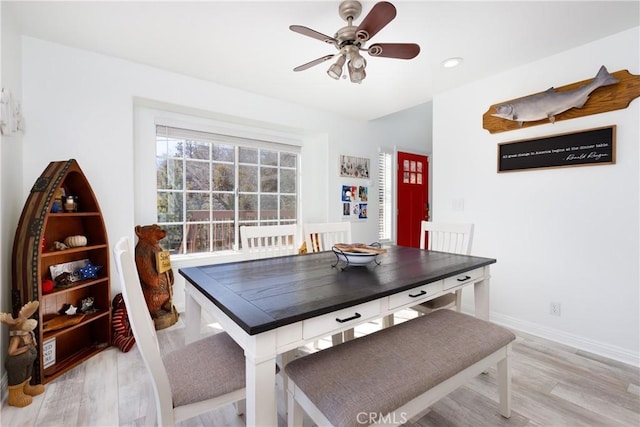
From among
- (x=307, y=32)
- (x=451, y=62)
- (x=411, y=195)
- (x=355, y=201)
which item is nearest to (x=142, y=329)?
(x=307, y=32)

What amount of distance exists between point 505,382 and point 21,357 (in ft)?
8.41

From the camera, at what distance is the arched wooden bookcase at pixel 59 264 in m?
1.68

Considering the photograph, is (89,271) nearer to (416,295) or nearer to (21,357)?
(21,357)

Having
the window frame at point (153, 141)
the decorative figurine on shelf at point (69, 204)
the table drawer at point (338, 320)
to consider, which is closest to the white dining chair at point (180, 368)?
the table drawer at point (338, 320)

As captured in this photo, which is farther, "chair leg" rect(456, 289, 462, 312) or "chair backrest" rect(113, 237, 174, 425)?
"chair leg" rect(456, 289, 462, 312)

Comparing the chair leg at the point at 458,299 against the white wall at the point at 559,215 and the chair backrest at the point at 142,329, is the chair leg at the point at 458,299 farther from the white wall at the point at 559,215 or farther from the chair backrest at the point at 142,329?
the chair backrest at the point at 142,329

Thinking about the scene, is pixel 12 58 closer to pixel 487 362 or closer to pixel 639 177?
pixel 487 362

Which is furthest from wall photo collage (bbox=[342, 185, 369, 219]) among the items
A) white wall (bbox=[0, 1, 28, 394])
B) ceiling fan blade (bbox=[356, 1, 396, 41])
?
white wall (bbox=[0, 1, 28, 394])

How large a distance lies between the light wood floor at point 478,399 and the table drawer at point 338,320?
757 millimetres

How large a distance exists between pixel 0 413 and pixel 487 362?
2.48 m

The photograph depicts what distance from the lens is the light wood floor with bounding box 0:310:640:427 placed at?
4.74 feet

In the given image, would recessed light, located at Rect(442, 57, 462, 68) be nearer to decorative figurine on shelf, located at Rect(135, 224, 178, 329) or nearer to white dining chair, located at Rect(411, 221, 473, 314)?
white dining chair, located at Rect(411, 221, 473, 314)

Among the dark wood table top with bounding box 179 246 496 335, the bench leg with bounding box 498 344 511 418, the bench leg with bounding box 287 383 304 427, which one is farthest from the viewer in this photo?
the bench leg with bounding box 498 344 511 418

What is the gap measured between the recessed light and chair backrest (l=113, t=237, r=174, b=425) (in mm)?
2653
